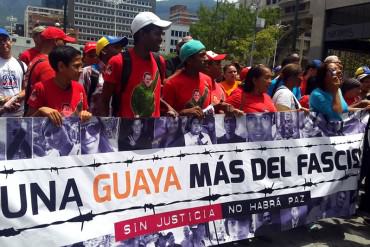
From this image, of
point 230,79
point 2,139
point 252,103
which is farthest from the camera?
point 230,79

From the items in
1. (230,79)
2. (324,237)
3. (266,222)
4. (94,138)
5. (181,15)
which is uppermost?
(181,15)

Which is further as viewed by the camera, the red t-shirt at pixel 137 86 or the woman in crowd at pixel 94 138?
the red t-shirt at pixel 137 86

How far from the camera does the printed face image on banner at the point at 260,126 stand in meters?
3.90

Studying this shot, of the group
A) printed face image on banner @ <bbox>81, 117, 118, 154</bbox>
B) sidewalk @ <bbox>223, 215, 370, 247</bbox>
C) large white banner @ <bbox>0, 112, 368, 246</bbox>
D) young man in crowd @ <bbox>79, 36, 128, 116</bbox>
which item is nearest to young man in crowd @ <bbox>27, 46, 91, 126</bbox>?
printed face image on banner @ <bbox>81, 117, 118, 154</bbox>

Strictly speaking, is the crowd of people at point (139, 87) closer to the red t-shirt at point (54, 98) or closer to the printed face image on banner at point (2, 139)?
the red t-shirt at point (54, 98)

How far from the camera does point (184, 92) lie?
383 cm

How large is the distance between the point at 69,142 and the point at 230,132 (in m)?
1.46

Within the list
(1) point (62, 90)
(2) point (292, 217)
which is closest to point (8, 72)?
(1) point (62, 90)

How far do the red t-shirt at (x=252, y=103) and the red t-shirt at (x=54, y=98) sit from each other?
1.61 m

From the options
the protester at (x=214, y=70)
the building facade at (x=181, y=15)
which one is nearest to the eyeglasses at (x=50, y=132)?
the protester at (x=214, y=70)

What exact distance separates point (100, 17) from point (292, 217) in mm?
160411

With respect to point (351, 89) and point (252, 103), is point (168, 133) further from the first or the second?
point (351, 89)

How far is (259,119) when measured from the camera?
13.0 ft

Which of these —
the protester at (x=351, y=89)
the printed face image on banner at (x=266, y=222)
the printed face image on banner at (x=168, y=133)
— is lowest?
the printed face image on banner at (x=266, y=222)
